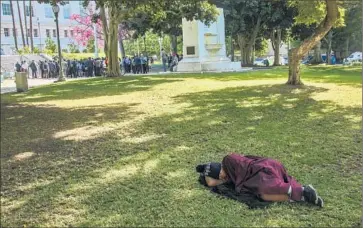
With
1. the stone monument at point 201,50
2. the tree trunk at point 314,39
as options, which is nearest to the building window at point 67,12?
the stone monument at point 201,50

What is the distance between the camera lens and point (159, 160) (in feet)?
22.6

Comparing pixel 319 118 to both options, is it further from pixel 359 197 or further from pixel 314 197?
pixel 314 197

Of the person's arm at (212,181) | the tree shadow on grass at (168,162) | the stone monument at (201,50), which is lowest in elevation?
the tree shadow on grass at (168,162)

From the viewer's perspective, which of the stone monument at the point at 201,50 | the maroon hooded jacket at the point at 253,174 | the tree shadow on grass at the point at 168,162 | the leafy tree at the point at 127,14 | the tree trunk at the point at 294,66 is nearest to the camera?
the maroon hooded jacket at the point at 253,174

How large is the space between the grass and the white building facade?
51765 mm

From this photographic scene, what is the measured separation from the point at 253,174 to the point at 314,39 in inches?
449

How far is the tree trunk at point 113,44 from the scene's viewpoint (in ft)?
73.0

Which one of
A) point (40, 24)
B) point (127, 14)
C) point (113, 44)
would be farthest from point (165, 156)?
point (40, 24)

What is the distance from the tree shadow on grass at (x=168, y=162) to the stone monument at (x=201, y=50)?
15.6 meters

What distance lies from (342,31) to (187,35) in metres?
24.6

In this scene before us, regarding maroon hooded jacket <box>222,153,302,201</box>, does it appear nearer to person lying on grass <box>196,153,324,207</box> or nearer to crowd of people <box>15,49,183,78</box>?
person lying on grass <box>196,153,324,207</box>

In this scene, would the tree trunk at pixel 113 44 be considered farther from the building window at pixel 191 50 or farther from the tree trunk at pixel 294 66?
the tree trunk at pixel 294 66

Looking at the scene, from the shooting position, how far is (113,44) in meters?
23.0

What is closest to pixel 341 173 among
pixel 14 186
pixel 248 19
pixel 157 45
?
pixel 14 186
